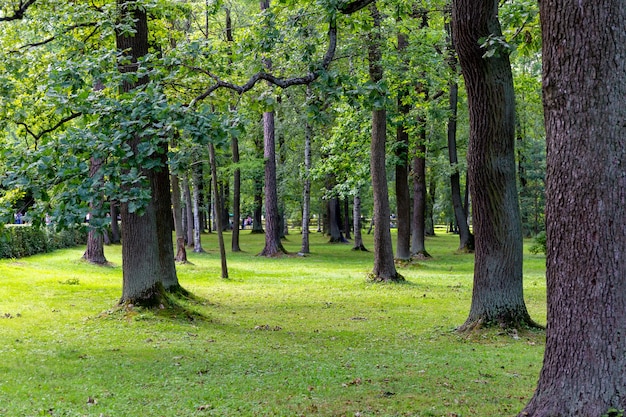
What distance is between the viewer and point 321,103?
827cm

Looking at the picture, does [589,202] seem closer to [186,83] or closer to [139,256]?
[186,83]

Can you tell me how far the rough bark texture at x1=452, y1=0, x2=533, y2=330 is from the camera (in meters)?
8.94

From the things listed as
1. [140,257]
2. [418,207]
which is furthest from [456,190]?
[140,257]

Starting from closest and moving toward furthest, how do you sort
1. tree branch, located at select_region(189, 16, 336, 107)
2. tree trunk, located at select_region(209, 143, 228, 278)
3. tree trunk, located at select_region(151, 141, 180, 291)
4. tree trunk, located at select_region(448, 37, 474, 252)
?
tree branch, located at select_region(189, 16, 336, 107), tree trunk, located at select_region(151, 141, 180, 291), tree trunk, located at select_region(209, 143, 228, 278), tree trunk, located at select_region(448, 37, 474, 252)

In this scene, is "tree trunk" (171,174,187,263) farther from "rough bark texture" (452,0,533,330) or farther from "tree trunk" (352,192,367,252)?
"rough bark texture" (452,0,533,330)

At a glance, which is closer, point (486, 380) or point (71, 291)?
point (486, 380)

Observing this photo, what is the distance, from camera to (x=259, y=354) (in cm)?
856

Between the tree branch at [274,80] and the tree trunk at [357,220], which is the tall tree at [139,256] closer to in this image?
the tree branch at [274,80]

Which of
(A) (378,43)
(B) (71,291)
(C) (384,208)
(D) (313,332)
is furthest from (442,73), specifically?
(B) (71,291)

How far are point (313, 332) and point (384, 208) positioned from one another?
24.2 feet

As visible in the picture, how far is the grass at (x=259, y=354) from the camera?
19.8 ft

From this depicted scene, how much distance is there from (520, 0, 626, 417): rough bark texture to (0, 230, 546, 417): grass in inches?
56.7

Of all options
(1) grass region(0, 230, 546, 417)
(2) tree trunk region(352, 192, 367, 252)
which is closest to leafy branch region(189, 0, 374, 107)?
(1) grass region(0, 230, 546, 417)

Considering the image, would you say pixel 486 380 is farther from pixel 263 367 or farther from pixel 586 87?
pixel 586 87
